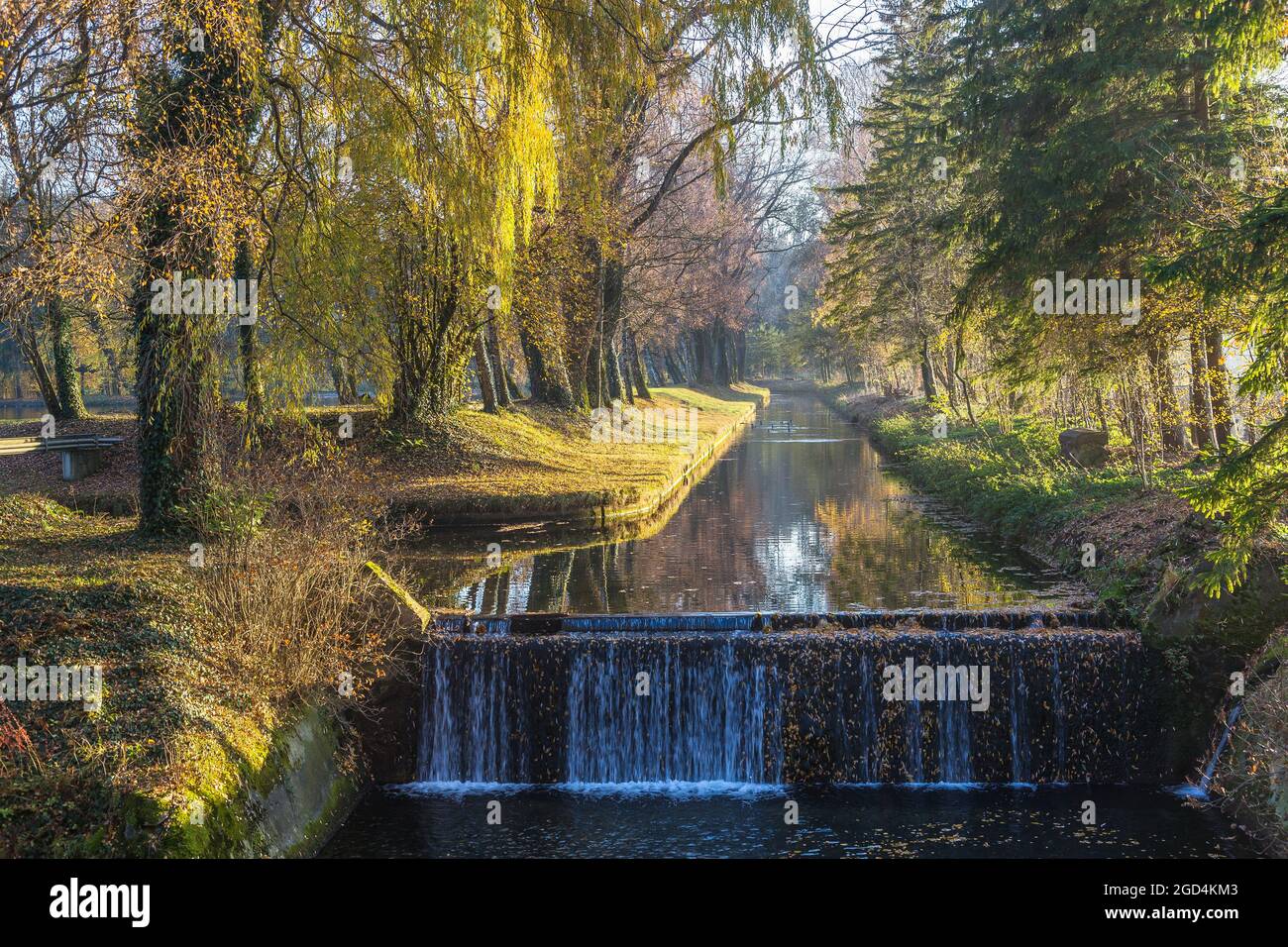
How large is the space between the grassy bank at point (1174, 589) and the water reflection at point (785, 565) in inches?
31.1

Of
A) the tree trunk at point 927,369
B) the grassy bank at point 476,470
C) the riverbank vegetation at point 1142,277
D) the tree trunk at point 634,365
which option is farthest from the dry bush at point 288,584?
the tree trunk at point 634,365

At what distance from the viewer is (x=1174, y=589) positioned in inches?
442

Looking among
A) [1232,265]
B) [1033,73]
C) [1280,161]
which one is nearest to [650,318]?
[1033,73]

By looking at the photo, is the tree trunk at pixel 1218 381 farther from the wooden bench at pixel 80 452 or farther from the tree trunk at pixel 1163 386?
the wooden bench at pixel 80 452

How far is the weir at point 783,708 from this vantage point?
1078cm

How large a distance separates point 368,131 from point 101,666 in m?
6.50

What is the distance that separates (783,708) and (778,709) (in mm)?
53

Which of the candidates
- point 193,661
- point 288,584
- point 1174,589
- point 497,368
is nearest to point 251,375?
point 288,584

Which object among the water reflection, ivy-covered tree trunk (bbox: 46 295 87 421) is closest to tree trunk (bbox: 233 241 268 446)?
the water reflection

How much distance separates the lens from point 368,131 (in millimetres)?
11695

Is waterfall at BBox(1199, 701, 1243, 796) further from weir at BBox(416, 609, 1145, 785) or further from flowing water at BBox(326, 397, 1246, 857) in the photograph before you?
weir at BBox(416, 609, 1145, 785)

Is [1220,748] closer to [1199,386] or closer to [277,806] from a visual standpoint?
[1199,386]
